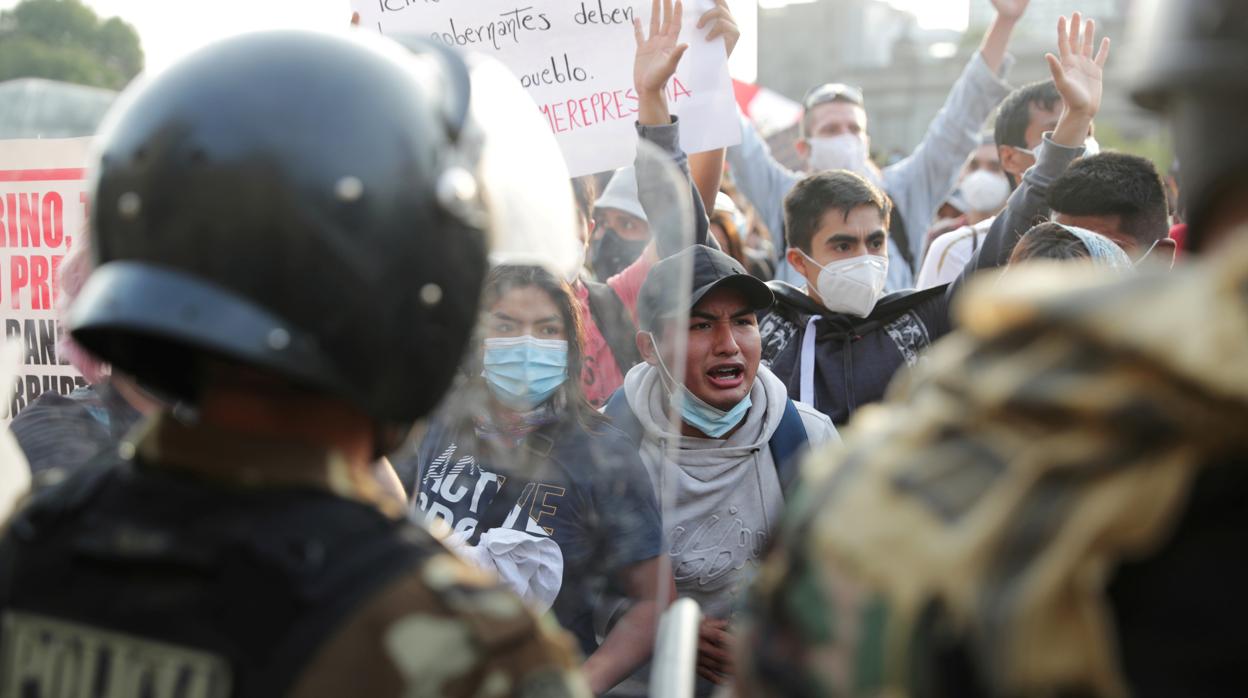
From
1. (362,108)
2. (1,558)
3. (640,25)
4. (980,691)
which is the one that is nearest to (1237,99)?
(980,691)

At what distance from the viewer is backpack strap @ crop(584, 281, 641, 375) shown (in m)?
2.20

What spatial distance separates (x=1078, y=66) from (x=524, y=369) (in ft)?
11.6

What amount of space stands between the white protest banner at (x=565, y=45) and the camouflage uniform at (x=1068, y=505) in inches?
146

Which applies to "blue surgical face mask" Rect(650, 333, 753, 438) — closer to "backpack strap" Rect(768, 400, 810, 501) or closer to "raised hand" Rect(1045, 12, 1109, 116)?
"backpack strap" Rect(768, 400, 810, 501)

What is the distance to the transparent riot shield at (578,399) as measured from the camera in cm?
204

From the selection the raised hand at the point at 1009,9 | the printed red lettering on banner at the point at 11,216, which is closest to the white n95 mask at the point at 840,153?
the raised hand at the point at 1009,9

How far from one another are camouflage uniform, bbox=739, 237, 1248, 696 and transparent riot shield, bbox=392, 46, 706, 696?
33.8 inches

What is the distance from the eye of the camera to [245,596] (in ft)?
4.79

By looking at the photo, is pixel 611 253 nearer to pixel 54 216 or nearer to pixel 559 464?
pixel 559 464

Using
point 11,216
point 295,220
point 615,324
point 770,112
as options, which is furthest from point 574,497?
point 770,112

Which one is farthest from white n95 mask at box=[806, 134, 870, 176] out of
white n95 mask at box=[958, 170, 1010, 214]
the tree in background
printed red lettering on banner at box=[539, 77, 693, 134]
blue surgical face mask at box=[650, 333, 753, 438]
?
the tree in background

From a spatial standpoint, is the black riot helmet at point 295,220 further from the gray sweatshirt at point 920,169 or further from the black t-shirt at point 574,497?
the gray sweatshirt at point 920,169

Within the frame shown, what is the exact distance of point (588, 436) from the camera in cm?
226

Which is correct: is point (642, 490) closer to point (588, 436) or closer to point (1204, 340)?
point (588, 436)
